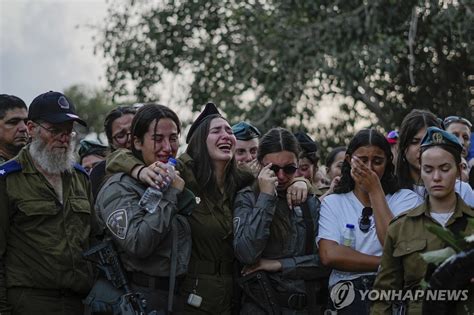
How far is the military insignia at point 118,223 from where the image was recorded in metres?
5.44

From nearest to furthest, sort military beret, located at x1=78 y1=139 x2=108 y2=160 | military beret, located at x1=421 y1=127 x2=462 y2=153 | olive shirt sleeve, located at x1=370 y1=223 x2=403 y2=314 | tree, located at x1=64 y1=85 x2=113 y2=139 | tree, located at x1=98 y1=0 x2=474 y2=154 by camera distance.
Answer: olive shirt sleeve, located at x1=370 y1=223 x2=403 y2=314 < military beret, located at x1=421 y1=127 x2=462 y2=153 < military beret, located at x1=78 y1=139 x2=108 y2=160 < tree, located at x1=98 y1=0 x2=474 y2=154 < tree, located at x1=64 y1=85 x2=113 y2=139

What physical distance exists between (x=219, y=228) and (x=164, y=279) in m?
0.51

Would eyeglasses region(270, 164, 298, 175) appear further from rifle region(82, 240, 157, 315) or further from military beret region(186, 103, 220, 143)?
rifle region(82, 240, 157, 315)

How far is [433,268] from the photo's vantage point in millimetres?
4840

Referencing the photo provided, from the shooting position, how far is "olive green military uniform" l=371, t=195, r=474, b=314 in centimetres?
500

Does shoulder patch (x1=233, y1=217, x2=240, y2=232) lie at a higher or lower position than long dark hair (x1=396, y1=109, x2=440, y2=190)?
lower

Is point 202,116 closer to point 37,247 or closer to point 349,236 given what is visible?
point 349,236

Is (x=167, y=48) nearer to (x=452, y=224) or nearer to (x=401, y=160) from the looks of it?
(x=401, y=160)

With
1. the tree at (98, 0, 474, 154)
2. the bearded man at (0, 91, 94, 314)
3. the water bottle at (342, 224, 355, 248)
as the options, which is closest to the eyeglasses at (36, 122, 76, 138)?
the bearded man at (0, 91, 94, 314)

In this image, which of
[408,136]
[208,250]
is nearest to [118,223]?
[208,250]

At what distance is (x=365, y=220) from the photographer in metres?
5.82

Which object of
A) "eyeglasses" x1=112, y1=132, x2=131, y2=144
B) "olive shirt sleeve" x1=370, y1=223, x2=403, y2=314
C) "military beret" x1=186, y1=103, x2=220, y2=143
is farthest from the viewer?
"eyeglasses" x1=112, y1=132, x2=131, y2=144

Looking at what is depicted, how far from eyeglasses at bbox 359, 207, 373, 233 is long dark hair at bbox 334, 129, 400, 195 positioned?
0.23 m

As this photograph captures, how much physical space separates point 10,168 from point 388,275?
93.4 inches
